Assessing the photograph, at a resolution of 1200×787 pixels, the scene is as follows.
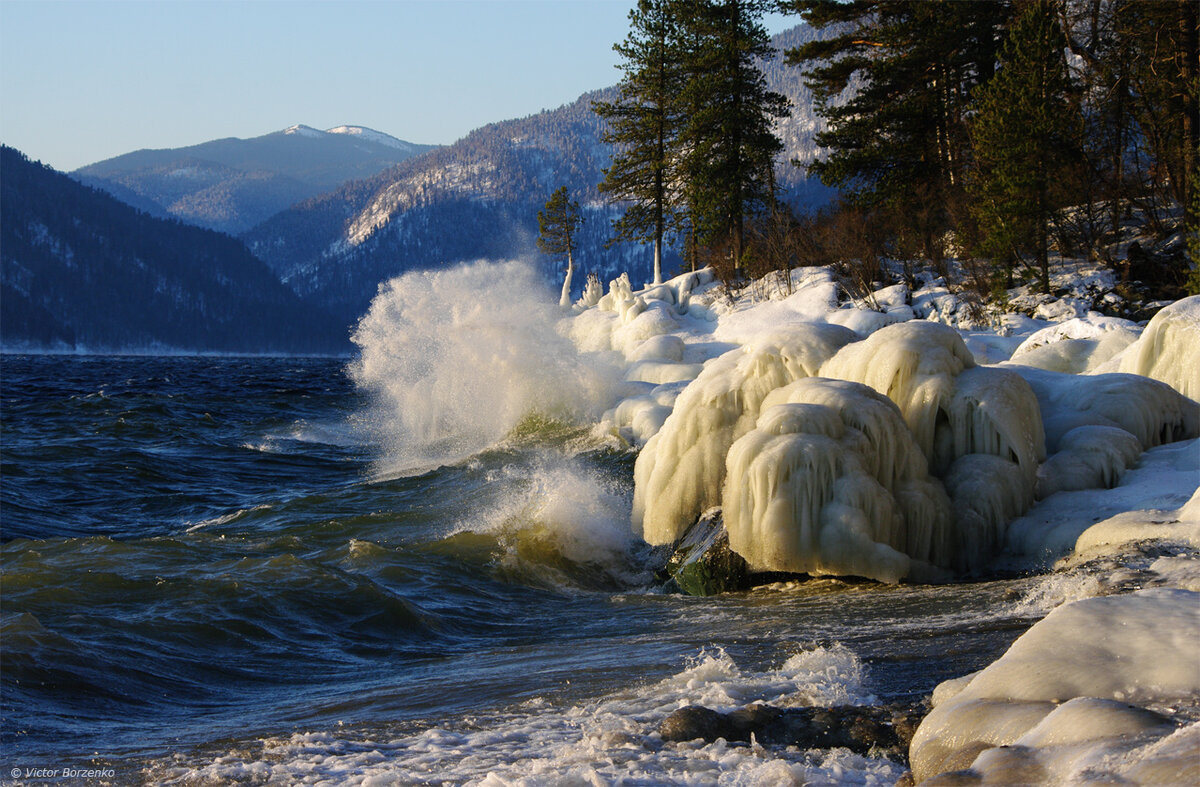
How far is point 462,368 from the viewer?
23.8 metres

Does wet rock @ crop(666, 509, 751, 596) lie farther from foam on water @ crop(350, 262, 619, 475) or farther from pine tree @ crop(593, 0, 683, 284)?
pine tree @ crop(593, 0, 683, 284)

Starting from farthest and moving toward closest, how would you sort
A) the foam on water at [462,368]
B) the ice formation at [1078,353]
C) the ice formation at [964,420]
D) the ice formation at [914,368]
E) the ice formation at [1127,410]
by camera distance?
the foam on water at [462,368]
the ice formation at [1078,353]
the ice formation at [1127,410]
the ice formation at [914,368]
the ice formation at [964,420]

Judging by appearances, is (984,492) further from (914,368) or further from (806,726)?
(806,726)

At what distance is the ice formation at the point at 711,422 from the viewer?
10391 mm

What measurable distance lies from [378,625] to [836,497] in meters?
4.10

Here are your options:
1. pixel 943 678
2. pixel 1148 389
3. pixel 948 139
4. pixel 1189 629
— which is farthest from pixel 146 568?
pixel 948 139

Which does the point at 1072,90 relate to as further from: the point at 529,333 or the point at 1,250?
the point at 1,250

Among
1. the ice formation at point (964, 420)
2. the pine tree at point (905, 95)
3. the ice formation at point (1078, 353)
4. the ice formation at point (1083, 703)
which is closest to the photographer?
the ice formation at point (1083, 703)

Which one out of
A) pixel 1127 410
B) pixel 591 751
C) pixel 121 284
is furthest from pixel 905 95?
pixel 121 284

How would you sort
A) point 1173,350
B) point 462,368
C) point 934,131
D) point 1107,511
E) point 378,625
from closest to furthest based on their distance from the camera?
point 378,625
point 1107,511
point 1173,350
point 462,368
point 934,131

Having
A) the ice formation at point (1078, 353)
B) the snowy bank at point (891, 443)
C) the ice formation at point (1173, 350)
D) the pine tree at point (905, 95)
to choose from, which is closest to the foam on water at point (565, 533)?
the snowy bank at point (891, 443)

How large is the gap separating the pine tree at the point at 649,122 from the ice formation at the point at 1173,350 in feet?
93.6

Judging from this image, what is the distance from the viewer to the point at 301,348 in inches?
6599

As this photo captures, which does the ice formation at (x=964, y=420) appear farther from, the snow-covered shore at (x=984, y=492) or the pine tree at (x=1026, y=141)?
the pine tree at (x=1026, y=141)
